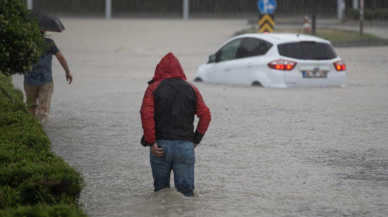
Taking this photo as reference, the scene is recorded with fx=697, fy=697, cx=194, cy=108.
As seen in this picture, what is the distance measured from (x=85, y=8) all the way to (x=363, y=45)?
35241 millimetres

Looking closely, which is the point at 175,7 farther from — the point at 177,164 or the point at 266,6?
the point at 177,164

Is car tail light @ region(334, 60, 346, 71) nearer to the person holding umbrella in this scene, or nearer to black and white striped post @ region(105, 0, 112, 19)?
the person holding umbrella

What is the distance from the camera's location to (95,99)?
47.7 ft

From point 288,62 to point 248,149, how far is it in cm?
687

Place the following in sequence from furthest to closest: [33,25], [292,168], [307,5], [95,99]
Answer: [307,5]
[95,99]
[33,25]
[292,168]

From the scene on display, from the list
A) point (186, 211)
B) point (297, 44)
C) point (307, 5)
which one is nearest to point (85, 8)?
point (307, 5)

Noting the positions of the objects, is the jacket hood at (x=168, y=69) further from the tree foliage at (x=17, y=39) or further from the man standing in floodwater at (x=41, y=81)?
the man standing in floodwater at (x=41, y=81)

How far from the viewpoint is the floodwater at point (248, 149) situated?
5.93 meters

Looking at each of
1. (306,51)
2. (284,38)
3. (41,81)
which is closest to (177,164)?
(41,81)

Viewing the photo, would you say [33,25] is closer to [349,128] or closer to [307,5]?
[349,128]

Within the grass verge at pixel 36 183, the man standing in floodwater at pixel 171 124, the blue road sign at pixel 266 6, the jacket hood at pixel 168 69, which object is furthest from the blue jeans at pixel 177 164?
the blue road sign at pixel 266 6

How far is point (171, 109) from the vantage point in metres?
5.66

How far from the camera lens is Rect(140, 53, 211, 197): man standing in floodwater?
5613 mm

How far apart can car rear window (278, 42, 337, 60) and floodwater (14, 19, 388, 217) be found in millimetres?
739
